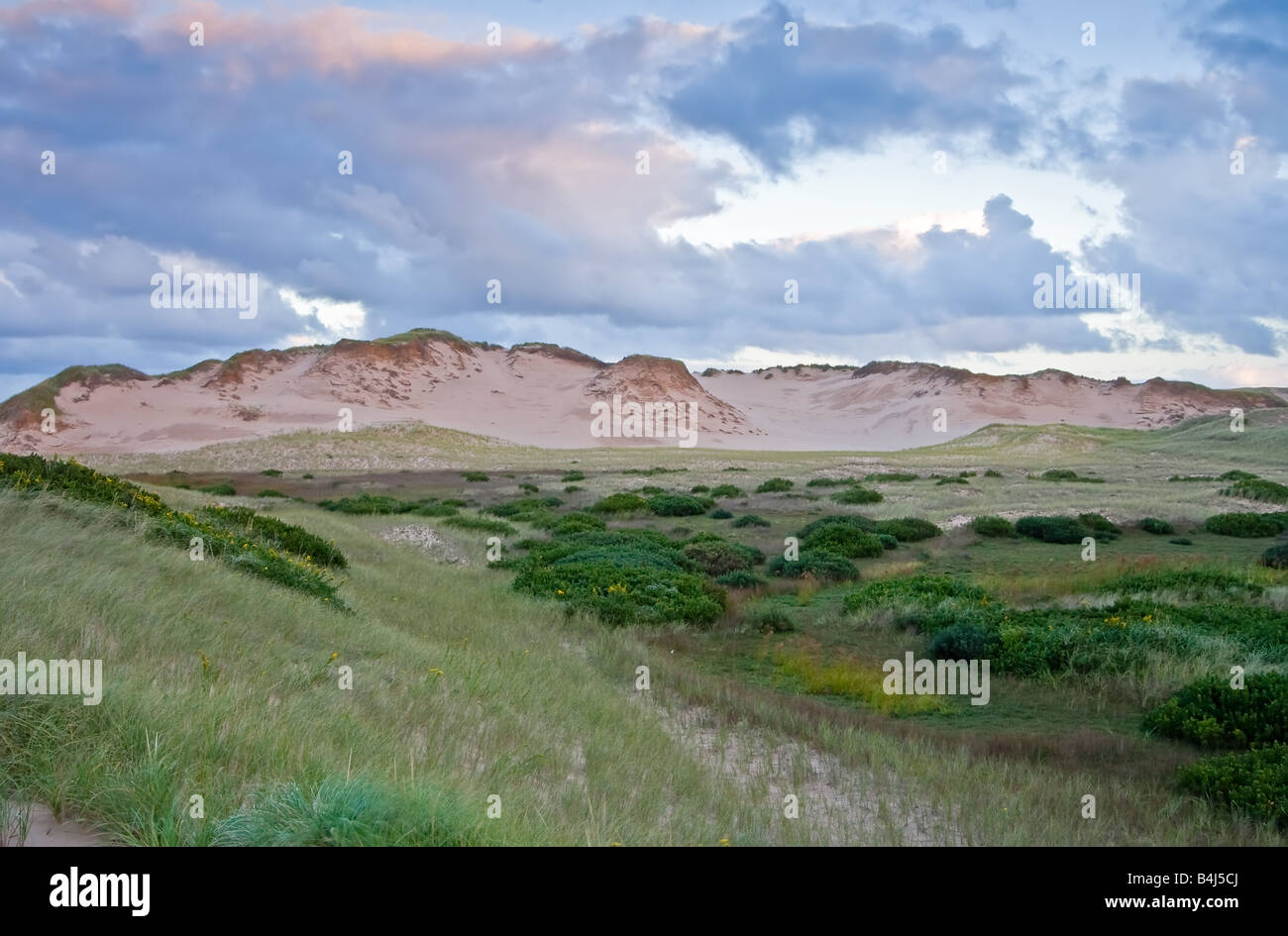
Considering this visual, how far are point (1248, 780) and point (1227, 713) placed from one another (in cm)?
190

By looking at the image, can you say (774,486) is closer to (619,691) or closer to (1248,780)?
(619,691)

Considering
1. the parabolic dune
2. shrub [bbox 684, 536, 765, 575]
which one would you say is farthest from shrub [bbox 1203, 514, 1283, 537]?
the parabolic dune

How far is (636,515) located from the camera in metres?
32.7

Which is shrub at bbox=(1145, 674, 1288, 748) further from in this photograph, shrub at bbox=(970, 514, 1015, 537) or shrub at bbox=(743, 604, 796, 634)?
shrub at bbox=(970, 514, 1015, 537)

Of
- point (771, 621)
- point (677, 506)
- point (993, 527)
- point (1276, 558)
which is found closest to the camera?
point (771, 621)

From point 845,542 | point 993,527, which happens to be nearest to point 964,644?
point 845,542

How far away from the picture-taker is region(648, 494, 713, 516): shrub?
108ft

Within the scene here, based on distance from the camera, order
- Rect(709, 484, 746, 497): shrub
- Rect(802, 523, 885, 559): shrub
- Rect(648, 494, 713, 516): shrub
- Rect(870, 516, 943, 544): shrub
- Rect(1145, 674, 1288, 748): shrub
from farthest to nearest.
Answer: Rect(709, 484, 746, 497): shrub → Rect(648, 494, 713, 516): shrub → Rect(870, 516, 943, 544): shrub → Rect(802, 523, 885, 559): shrub → Rect(1145, 674, 1288, 748): shrub

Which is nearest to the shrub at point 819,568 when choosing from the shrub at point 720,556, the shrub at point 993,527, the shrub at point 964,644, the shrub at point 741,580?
the shrub at point 720,556

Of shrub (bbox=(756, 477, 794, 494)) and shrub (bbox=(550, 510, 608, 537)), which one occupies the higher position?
shrub (bbox=(756, 477, 794, 494))

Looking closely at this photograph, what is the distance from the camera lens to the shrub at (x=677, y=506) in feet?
108

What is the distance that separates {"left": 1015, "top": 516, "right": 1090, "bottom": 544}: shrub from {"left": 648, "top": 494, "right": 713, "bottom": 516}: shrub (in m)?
12.4

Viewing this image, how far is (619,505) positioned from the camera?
33375 millimetres
